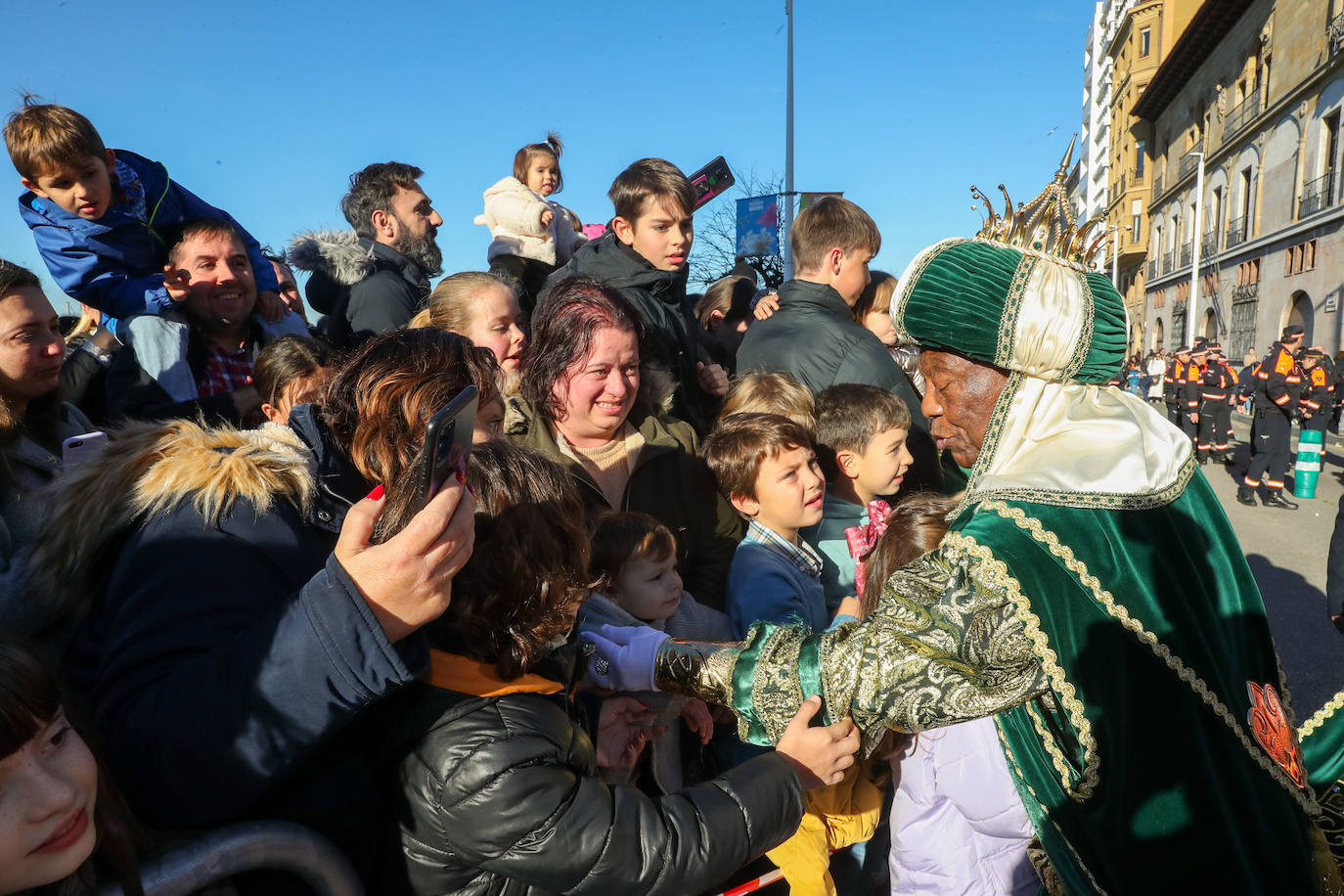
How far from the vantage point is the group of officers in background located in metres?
10.9

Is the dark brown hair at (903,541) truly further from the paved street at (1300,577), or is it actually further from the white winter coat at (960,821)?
the paved street at (1300,577)

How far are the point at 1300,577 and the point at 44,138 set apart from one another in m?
9.33

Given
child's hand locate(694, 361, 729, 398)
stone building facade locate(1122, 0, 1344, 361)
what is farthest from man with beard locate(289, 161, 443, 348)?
stone building facade locate(1122, 0, 1344, 361)

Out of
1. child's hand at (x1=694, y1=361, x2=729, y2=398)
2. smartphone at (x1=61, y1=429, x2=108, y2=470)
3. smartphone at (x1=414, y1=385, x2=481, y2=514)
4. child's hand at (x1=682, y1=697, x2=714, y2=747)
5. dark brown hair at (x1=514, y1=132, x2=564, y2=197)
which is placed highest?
dark brown hair at (x1=514, y1=132, x2=564, y2=197)

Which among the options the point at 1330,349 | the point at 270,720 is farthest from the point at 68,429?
the point at 1330,349

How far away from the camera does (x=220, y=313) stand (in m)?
3.35

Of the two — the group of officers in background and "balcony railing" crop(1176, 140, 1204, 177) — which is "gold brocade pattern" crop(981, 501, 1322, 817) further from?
"balcony railing" crop(1176, 140, 1204, 177)

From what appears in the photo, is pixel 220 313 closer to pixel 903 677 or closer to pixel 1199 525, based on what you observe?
pixel 903 677

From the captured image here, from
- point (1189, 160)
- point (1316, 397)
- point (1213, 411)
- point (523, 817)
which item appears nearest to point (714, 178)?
point (523, 817)

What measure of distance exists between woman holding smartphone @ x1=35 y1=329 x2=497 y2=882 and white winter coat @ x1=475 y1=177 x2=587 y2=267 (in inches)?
128

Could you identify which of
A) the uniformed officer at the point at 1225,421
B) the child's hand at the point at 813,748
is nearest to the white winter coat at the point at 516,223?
the child's hand at the point at 813,748

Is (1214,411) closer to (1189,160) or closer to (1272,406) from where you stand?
(1272,406)

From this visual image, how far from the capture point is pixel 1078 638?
1.59 m

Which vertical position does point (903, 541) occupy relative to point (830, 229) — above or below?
below
